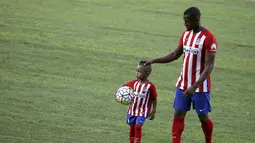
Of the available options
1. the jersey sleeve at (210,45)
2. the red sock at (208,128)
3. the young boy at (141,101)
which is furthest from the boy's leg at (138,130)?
the jersey sleeve at (210,45)

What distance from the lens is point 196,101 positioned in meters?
8.70

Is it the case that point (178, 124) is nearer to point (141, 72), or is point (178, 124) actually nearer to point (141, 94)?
point (141, 94)

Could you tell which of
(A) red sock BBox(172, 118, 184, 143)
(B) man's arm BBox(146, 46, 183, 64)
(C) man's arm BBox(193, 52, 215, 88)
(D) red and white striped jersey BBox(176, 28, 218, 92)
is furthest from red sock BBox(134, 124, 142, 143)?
(C) man's arm BBox(193, 52, 215, 88)

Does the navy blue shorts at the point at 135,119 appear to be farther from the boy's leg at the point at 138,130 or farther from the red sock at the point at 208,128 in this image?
the red sock at the point at 208,128

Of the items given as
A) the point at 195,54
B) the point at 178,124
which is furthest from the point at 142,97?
the point at 195,54

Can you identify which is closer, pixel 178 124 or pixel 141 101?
pixel 178 124

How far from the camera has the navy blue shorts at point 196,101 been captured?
870cm

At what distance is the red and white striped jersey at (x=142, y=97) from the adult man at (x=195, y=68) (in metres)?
0.35

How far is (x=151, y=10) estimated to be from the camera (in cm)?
1956

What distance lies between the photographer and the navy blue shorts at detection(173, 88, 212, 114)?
870 cm

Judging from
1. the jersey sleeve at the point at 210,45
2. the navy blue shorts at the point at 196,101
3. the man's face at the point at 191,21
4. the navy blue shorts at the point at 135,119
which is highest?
the man's face at the point at 191,21

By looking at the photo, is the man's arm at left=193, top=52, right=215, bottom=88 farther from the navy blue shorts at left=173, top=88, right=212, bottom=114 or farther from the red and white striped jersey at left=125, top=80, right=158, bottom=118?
the red and white striped jersey at left=125, top=80, right=158, bottom=118

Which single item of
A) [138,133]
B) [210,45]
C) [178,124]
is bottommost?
[138,133]

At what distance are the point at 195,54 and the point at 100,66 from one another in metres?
5.80
